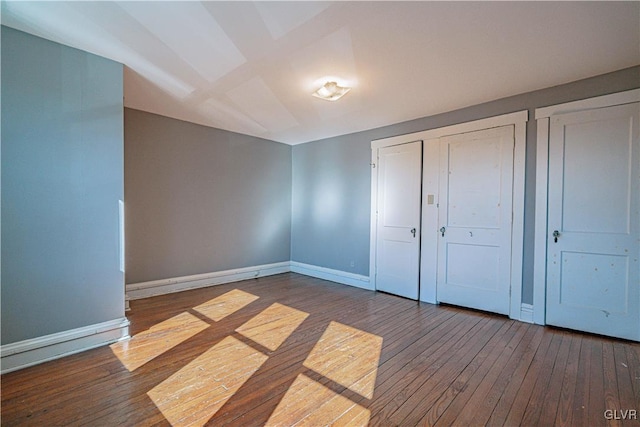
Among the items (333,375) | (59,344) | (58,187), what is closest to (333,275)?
(333,375)

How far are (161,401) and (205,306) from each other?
6.36ft

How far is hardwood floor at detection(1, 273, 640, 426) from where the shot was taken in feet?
5.78

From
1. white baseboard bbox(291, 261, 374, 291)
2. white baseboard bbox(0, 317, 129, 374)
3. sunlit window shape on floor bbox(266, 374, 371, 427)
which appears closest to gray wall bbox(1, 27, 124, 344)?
white baseboard bbox(0, 317, 129, 374)

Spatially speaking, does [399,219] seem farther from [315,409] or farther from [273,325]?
[315,409]

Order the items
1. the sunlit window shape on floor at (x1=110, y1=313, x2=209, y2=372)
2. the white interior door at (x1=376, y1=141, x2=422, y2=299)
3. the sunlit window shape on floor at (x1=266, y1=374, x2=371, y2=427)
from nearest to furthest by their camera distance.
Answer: the sunlit window shape on floor at (x1=266, y1=374, x2=371, y2=427), the sunlit window shape on floor at (x1=110, y1=313, x2=209, y2=372), the white interior door at (x1=376, y1=141, x2=422, y2=299)

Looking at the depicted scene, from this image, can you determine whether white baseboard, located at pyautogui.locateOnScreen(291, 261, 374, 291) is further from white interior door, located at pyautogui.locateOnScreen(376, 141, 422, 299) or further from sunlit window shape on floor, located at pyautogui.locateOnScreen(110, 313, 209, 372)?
sunlit window shape on floor, located at pyautogui.locateOnScreen(110, 313, 209, 372)

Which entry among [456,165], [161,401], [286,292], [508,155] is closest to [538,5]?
[508,155]

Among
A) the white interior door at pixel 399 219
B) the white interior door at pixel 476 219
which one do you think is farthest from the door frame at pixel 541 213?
the white interior door at pixel 399 219

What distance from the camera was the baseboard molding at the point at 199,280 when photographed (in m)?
4.04

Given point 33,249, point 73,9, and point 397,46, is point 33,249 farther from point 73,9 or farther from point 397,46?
point 397,46

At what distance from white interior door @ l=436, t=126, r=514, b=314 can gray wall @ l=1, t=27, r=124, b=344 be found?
3.77 m

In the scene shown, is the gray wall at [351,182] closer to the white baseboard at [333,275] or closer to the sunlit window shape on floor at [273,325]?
the white baseboard at [333,275]

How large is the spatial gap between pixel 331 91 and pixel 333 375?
106 inches

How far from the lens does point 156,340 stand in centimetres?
274
